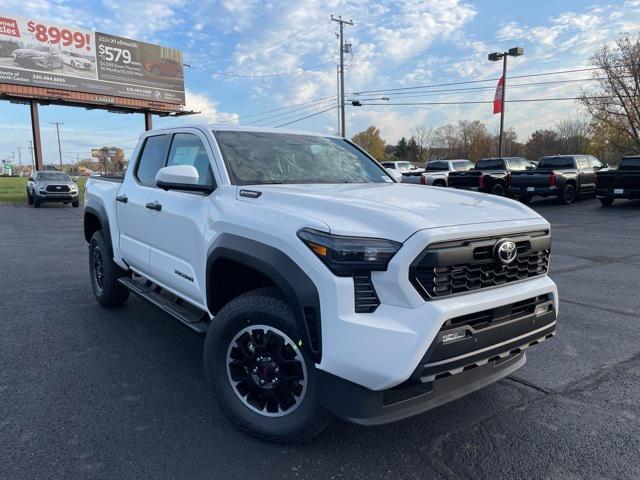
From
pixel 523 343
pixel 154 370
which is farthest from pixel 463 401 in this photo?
pixel 154 370

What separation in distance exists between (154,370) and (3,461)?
1.27 metres

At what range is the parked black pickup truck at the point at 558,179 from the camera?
1834 cm

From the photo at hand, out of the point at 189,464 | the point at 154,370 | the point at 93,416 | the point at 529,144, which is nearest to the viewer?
the point at 189,464

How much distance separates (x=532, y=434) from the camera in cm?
283

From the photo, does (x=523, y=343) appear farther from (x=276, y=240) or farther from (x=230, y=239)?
(x=230, y=239)

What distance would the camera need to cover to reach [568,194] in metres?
19.1

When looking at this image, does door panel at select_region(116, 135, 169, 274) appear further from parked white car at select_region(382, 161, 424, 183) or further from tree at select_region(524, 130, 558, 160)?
tree at select_region(524, 130, 558, 160)

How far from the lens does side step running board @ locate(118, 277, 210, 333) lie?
3364 millimetres

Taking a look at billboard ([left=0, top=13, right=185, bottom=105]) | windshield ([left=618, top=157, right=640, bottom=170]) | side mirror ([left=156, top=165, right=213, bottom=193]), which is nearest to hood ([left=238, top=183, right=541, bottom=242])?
side mirror ([left=156, top=165, right=213, bottom=193])

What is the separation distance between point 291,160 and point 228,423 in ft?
6.46

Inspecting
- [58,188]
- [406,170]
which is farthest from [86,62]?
[406,170]

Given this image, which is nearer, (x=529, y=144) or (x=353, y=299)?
(x=353, y=299)

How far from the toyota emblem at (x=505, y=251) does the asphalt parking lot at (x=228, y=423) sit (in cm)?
106

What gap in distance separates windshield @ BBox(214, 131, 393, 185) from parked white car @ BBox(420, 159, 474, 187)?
18297mm
